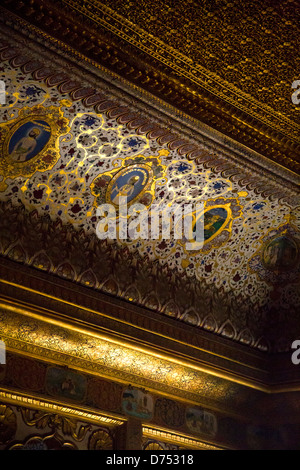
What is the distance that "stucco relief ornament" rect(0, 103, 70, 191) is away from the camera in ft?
18.1

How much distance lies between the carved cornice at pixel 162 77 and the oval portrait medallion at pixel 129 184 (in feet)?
2.94

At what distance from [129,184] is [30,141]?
1145mm

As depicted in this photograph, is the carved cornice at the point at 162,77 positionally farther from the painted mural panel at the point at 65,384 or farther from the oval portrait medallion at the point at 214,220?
the painted mural panel at the point at 65,384

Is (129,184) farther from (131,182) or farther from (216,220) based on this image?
(216,220)

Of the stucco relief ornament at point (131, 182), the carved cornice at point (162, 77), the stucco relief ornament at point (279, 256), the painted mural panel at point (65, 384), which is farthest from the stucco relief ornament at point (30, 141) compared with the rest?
the stucco relief ornament at point (279, 256)

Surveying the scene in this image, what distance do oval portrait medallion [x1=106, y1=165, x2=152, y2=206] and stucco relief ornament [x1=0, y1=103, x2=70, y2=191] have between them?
0.70 meters

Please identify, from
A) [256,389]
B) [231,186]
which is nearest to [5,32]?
[231,186]

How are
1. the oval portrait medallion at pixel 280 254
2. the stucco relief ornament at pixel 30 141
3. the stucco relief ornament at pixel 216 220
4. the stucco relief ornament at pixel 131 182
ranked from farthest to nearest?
the oval portrait medallion at pixel 280 254 → the stucco relief ornament at pixel 216 220 → the stucco relief ornament at pixel 131 182 → the stucco relief ornament at pixel 30 141

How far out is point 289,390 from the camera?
7750mm

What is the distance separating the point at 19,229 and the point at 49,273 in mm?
515

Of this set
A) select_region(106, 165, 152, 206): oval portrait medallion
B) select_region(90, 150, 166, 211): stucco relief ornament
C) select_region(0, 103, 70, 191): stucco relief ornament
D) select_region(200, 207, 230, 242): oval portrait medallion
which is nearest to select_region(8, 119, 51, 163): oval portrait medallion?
select_region(0, 103, 70, 191): stucco relief ornament

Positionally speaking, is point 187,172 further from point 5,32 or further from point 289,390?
point 289,390

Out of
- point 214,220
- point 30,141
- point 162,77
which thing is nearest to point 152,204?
point 214,220

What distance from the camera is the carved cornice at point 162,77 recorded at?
15.2ft
